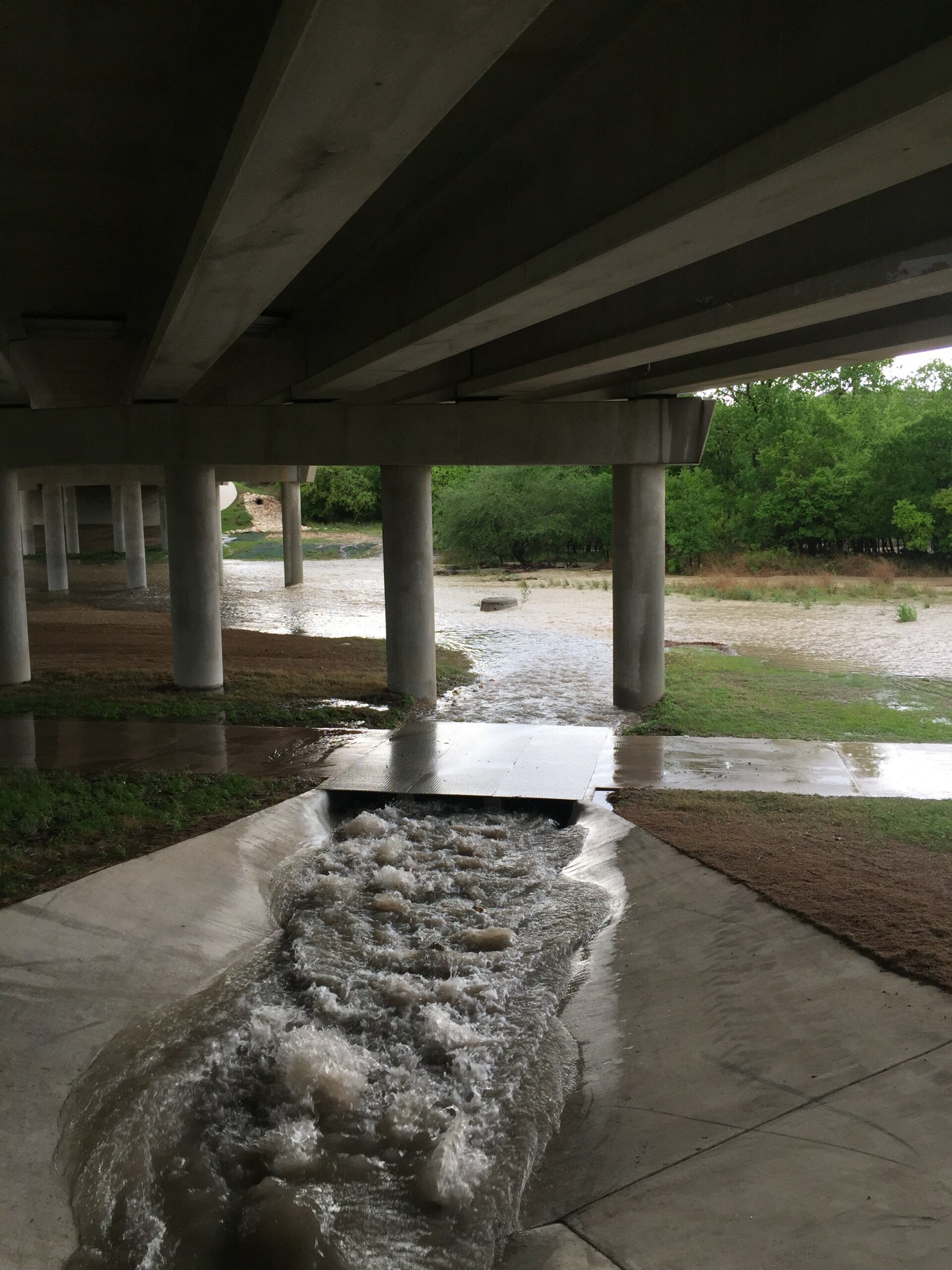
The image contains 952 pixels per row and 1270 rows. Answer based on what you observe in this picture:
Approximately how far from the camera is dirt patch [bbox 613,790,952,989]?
279 inches

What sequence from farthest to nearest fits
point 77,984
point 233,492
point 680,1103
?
point 233,492 → point 77,984 → point 680,1103

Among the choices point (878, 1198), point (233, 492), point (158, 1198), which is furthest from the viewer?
point (233, 492)

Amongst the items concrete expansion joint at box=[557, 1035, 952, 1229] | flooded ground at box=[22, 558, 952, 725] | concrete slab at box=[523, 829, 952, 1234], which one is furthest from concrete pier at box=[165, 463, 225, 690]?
concrete expansion joint at box=[557, 1035, 952, 1229]

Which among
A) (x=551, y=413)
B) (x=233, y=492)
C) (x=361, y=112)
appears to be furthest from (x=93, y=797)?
(x=233, y=492)

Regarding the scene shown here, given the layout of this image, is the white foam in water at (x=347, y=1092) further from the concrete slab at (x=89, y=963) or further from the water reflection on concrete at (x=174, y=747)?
the water reflection on concrete at (x=174, y=747)

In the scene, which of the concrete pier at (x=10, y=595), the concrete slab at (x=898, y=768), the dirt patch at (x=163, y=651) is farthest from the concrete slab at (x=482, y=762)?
the concrete pier at (x=10, y=595)

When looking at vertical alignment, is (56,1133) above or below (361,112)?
below

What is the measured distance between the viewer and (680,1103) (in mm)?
5871

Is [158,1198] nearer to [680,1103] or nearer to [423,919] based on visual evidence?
[680,1103]

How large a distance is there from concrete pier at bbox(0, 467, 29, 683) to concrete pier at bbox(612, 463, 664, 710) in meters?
9.72

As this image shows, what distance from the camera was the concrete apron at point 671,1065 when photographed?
4.74 metres

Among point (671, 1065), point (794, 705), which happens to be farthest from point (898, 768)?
point (671, 1065)

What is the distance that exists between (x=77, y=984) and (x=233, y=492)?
7138cm

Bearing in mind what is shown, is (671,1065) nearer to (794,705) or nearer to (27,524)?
(794,705)
